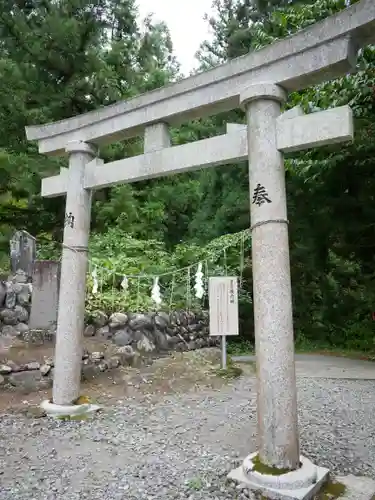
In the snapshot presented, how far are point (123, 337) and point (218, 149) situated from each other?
4.64 m

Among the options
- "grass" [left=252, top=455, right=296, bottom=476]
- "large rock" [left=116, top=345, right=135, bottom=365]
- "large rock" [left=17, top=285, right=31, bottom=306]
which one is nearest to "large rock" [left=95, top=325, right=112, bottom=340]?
"large rock" [left=116, top=345, right=135, bottom=365]

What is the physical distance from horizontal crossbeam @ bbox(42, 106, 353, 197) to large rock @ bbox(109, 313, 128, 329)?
3.05m

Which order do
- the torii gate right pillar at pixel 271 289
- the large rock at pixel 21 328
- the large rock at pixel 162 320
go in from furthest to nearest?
the large rock at pixel 162 320
the large rock at pixel 21 328
the torii gate right pillar at pixel 271 289

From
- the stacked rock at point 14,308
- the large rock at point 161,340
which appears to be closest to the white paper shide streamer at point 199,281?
the large rock at point 161,340

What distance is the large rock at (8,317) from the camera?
7.28 m

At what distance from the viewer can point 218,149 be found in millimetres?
3654

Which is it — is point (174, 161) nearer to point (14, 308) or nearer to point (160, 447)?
point (160, 447)

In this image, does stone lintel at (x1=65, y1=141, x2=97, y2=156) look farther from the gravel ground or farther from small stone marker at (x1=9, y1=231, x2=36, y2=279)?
small stone marker at (x1=9, y1=231, x2=36, y2=279)

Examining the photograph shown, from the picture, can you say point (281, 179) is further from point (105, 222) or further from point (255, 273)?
point (105, 222)

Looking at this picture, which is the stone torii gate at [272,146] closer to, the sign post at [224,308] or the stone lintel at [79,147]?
the stone lintel at [79,147]

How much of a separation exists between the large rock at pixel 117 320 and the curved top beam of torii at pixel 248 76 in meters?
3.58

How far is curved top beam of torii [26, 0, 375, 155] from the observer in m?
3.08

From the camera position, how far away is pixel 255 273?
3.21m

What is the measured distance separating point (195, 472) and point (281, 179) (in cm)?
244
